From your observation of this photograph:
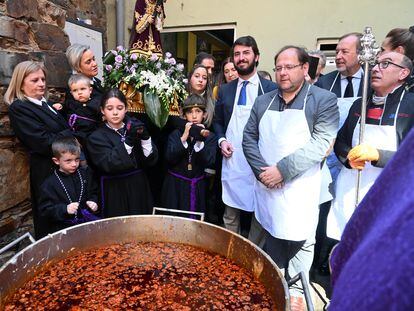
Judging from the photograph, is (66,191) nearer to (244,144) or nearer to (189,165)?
(189,165)

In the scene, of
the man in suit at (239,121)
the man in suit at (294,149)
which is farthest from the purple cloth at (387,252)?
the man in suit at (239,121)

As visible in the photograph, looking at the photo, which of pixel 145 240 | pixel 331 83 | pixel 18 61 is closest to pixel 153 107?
pixel 18 61

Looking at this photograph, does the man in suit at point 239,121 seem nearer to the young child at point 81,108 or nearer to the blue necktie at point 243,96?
the blue necktie at point 243,96

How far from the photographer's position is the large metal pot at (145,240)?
1577mm

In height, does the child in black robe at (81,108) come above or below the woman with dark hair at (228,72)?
below

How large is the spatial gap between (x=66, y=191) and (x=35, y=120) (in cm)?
69

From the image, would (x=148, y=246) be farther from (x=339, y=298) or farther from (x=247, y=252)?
(x=339, y=298)

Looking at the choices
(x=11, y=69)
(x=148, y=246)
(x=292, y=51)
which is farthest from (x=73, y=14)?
(x=148, y=246)

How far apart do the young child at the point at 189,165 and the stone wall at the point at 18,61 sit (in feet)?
4.41

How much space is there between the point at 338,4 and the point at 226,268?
5424mm

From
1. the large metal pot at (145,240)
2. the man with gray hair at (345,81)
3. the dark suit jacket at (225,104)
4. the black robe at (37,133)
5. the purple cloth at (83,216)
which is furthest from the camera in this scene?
the dark suit jacket at (225,104)

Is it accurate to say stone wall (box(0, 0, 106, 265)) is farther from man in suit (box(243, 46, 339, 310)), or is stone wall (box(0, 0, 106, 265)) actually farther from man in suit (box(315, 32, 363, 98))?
man in suit (box(315, 32, 363, 98))

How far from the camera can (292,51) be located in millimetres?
2367

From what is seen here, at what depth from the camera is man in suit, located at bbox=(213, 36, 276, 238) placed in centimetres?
302
